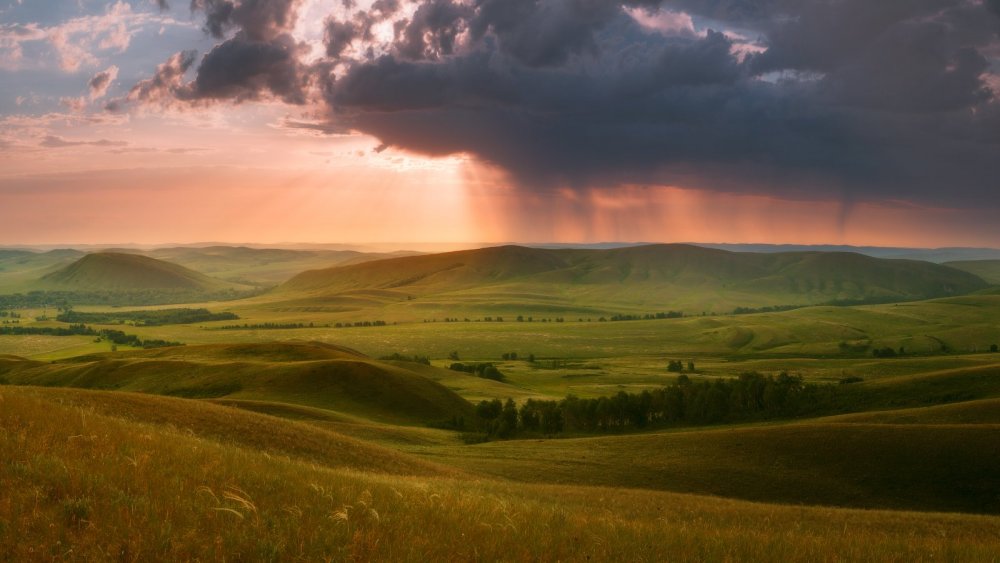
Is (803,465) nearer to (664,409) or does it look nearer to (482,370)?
(664,409)

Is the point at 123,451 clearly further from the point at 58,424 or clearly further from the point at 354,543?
the point at 354,543

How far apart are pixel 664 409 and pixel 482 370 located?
261ft

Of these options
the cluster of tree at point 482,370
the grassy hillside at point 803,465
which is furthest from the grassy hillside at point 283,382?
the cluster of tree at point 482,370

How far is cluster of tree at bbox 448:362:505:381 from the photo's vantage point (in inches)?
6850

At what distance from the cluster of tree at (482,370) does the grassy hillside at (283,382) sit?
5277 centimetres

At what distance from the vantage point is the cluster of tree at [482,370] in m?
174

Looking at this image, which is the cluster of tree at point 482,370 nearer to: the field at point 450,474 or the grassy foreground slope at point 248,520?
the field at point 450,474

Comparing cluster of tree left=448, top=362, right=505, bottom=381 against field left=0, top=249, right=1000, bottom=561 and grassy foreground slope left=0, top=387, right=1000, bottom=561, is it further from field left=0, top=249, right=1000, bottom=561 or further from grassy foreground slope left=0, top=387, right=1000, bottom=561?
grassy foreground slope left=0, top=387, right=1000, bottom=561

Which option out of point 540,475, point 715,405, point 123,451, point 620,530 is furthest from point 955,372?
point 123,451

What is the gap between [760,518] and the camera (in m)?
27.3

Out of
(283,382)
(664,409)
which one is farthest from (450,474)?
(283,382)

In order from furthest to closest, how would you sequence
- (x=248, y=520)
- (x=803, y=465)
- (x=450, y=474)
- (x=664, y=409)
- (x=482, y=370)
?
1. (x=482, y=370)
2. (x=664, y=409)
3. (x=803, y=465)
4. (x=450, y=474)
5. (x=248, y=520)

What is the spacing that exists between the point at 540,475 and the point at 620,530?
3740 cm

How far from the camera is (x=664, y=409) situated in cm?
10744
